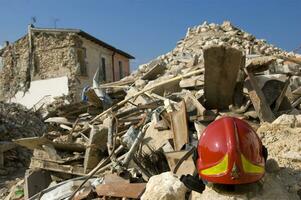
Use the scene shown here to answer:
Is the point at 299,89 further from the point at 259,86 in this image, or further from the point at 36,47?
the point at 36,47

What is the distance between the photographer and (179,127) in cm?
534

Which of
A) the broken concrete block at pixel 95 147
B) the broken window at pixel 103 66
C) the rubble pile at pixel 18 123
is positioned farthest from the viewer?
the broken window at pixel 103 66

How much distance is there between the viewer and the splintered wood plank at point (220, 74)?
17.2 ft

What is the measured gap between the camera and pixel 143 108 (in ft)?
22.5

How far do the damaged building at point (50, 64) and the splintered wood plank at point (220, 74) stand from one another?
66.1ft

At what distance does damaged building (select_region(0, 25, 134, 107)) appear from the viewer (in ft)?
88.4

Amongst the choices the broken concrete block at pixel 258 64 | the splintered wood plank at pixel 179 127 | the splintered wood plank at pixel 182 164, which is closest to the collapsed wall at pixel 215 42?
the broken concrete block at pixel 258 64

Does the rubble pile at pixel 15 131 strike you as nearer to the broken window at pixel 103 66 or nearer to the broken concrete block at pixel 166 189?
the broken window at pixel 103 66

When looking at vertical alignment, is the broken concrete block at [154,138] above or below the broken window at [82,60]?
below

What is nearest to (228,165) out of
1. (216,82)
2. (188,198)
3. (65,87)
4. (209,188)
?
Result: (209,188)

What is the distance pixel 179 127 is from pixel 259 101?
1092 mm

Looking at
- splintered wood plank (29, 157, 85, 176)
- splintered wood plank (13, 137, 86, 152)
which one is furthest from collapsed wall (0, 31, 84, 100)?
splintered wood plank (29, 157, 85, 176)

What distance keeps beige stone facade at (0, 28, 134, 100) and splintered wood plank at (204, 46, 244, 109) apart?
20472mm

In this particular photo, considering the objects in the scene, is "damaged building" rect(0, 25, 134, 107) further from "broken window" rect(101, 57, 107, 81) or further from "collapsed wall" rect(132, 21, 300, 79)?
"collapsed wall" rect(132, 21, 300, 79)
